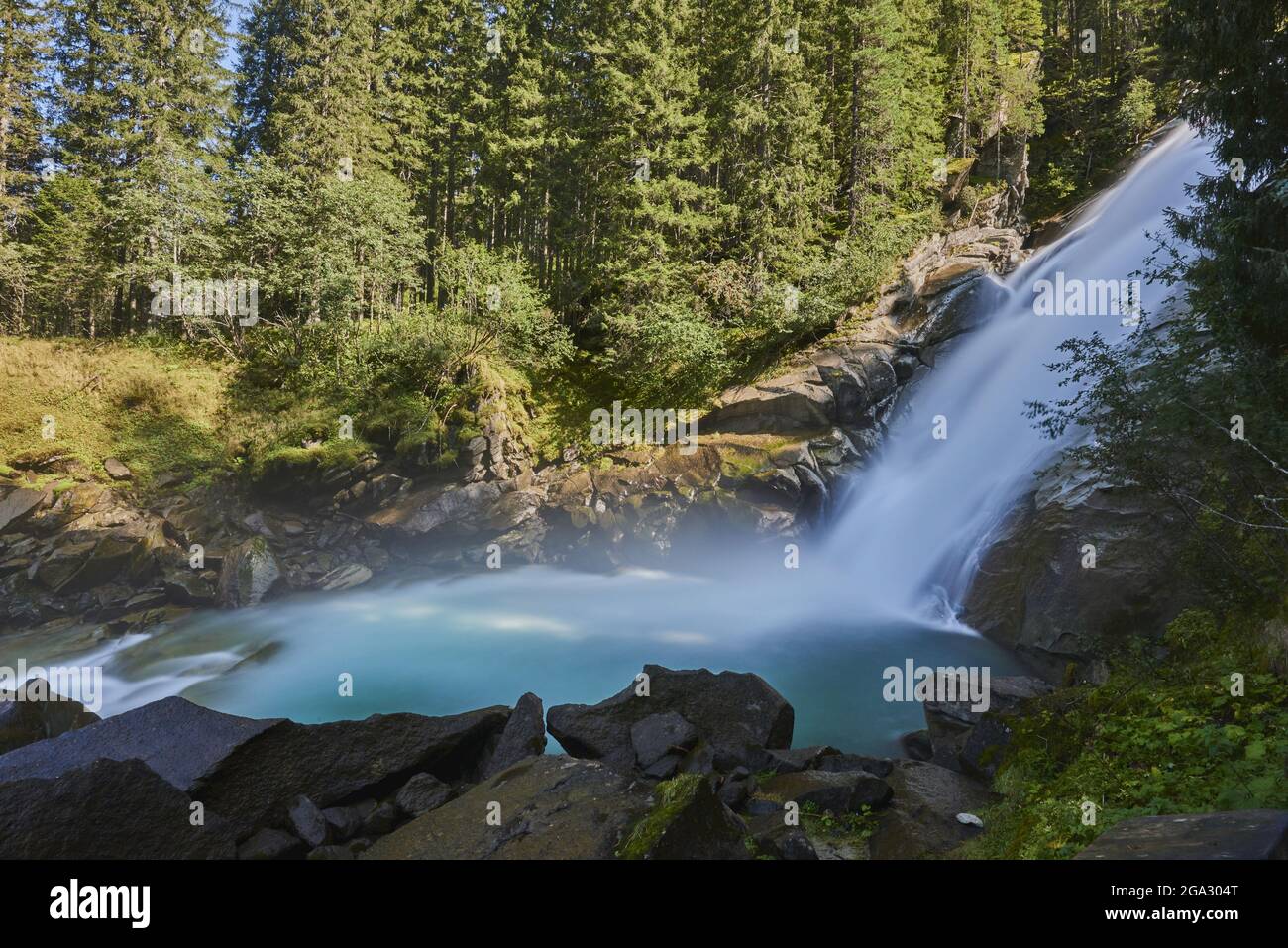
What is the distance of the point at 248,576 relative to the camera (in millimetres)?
17312

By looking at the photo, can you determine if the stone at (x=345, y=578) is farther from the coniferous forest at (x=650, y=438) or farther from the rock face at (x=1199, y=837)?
the rock face at (x=1199, y=837)

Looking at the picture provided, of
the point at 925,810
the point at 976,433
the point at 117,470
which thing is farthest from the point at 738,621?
the point at 117,470

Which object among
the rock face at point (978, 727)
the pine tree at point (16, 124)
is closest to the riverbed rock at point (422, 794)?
the rock face at point (978, 727)

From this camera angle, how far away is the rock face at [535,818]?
576 cm

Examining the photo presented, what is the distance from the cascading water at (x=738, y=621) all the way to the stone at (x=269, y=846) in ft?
Answer: 18.5

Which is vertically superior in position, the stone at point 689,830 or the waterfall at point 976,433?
the waterfall at point 976,433

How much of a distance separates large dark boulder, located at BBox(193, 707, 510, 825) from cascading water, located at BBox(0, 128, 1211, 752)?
403cm

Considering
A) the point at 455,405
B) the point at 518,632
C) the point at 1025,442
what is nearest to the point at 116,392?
the point at 455,405

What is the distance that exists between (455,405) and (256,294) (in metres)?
9.08

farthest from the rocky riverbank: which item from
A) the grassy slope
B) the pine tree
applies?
the pine tree

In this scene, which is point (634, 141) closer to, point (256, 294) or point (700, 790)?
point (256, 294)

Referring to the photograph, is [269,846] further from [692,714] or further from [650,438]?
[650,438]

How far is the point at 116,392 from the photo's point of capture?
2147 cm
